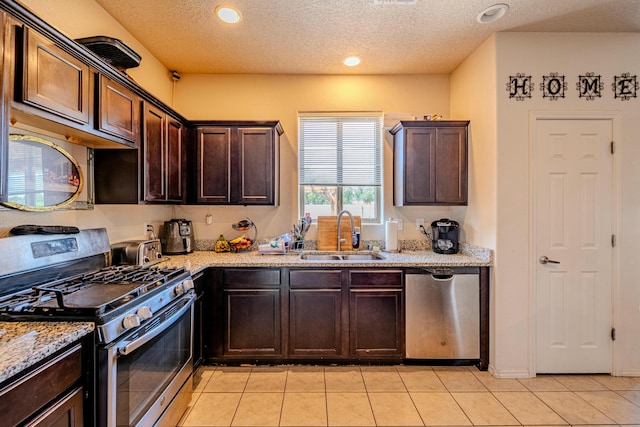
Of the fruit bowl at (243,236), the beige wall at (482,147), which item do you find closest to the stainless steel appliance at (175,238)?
the fruit bowl at (243,236)

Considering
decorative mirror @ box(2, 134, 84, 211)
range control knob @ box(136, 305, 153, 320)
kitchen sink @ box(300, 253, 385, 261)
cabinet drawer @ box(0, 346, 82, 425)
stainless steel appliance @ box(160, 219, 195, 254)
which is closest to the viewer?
cabinet drawer @ box(0, 346, 82, 425)

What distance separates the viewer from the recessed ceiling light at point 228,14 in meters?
2.29

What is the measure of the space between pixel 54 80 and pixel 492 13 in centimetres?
291

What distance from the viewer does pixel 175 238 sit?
2.98 meters

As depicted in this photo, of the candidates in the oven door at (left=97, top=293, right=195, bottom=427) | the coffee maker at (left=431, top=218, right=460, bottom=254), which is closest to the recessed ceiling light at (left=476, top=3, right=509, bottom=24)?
the coffee maker at (left=431, top=218, right=460, bottom=254)

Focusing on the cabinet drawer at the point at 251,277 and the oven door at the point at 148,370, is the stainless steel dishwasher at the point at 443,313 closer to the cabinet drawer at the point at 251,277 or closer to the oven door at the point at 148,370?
the cabinet drawer at the point at 251,277

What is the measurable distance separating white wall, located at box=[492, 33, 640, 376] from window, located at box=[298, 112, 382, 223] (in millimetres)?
1292

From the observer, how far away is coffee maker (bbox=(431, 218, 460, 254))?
3.02m

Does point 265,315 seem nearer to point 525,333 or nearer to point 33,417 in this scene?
point 33,417

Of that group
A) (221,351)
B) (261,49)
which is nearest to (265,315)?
(221,351)

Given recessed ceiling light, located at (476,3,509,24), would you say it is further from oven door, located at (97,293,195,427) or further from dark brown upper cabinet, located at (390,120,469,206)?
oven door, located at (97,293,195,427)

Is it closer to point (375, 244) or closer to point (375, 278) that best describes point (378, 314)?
point (375, 278)

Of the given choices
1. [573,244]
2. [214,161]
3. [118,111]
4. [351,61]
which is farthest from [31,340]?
[573,244]

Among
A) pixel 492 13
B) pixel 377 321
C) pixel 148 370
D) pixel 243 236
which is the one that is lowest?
pixel 377 321
